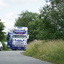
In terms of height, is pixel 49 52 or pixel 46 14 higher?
pixel 46 14

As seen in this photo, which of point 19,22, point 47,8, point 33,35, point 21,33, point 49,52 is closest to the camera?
point 49,52

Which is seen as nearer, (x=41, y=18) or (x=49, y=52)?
(x=49, y=52)

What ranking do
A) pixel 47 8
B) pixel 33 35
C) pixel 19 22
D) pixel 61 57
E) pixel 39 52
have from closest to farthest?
pixel 61 57, pixel 39 52, pixel 47 8, pixel 33 35, pixel 19 22

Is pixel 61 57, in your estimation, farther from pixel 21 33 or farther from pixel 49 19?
pixel 21 33

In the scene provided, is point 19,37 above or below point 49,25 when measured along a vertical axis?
below

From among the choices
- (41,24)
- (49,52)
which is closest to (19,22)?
(41,24)

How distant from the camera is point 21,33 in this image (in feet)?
167

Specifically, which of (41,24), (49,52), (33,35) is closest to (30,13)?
(33,35)

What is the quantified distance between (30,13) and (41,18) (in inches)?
2912

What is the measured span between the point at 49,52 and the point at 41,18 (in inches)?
399

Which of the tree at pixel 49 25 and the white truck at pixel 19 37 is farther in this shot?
the white truck at pixel 19 37

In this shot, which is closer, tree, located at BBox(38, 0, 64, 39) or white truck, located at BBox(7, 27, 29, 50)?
tree, located at BBox(38, 0, 64, 39)

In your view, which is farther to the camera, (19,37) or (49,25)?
(19,37)

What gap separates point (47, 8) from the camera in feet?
115
